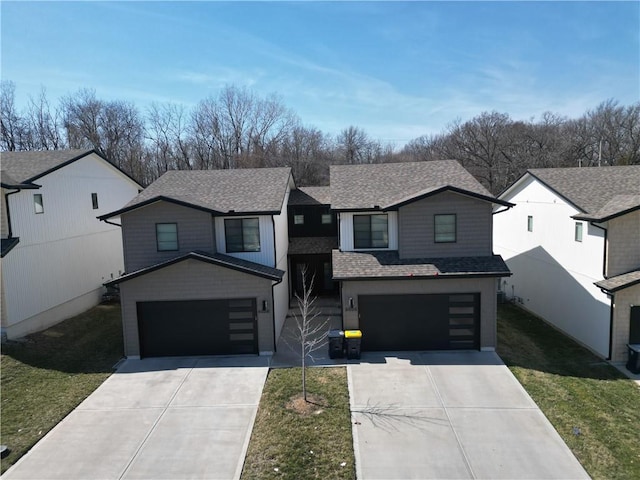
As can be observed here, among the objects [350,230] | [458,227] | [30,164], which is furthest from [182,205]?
[458,227]

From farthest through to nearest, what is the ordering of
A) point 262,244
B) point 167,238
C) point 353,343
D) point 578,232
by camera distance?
point 262,244
point 167,238
point 578,232
point 353,343

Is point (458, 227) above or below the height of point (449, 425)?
above

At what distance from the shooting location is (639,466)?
27.7 ft

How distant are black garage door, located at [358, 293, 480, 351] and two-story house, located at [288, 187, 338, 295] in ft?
21.5

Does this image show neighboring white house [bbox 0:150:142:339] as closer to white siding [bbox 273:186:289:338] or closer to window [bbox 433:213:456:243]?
white siding [bbox 273:186:289:338]

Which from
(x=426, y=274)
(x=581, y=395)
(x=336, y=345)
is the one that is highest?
(x=426, y=274)

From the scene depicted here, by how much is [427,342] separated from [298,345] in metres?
4.41

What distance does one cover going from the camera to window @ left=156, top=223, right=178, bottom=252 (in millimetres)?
15602

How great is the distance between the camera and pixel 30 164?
18406 millimetres

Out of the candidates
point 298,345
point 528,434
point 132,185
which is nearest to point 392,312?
point 298,345

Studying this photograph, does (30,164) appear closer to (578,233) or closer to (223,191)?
(223,191)

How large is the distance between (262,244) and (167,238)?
3408mm

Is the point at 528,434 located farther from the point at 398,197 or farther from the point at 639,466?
the point at 398,197

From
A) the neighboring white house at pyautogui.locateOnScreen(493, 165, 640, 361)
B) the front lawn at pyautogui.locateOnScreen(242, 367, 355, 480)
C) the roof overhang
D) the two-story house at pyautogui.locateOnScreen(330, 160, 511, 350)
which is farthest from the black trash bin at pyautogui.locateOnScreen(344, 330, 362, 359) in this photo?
the neighboring white house at pyautogui.locateOnScreen(493, 165, 640, 361)
